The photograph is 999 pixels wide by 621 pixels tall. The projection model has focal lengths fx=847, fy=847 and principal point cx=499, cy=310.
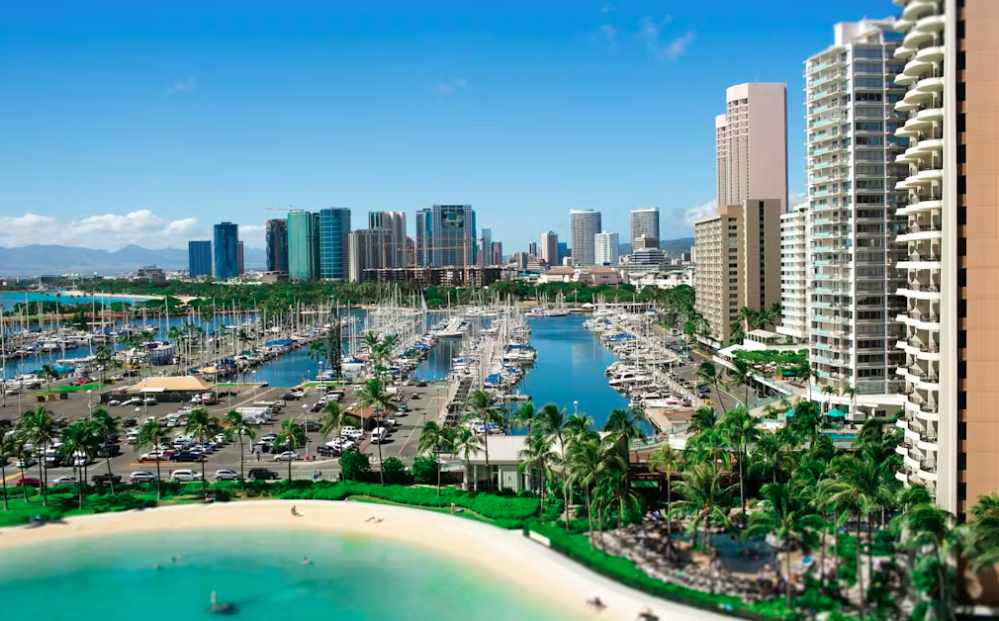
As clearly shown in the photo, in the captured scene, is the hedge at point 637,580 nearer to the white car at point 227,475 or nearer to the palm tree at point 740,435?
the palm tree at point 740,435

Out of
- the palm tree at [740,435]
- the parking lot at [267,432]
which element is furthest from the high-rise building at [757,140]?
the palm tree at [740,435]

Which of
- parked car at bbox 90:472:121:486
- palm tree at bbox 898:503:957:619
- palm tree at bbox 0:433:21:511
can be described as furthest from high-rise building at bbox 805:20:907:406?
palm tree at bbox 0:433:21:511

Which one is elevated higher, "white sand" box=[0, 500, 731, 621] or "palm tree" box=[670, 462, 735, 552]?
"palm tree" box=[670, 462, 735, 552]

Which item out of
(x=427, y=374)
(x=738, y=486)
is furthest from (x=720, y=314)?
(x=738, y=486)

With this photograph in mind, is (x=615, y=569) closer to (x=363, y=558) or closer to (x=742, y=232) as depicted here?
(x=363, y=558)

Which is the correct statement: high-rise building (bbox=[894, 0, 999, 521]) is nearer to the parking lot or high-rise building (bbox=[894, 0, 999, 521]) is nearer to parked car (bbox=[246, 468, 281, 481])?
the parking lot

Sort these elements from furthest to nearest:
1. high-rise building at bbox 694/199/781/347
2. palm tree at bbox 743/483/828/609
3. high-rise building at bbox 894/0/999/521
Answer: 1. high-rise building at bbox 694/199/781/347
2. palm tree at bbox 743/483/828/609
3. high-rise building at bbox 894/0/999/521

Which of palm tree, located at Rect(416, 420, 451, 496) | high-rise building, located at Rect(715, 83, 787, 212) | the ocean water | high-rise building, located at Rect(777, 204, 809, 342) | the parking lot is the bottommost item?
the ocean water
